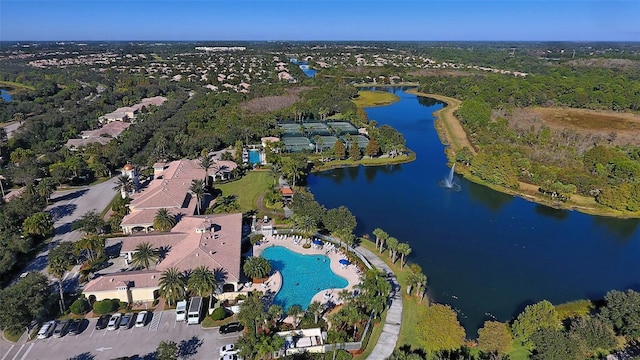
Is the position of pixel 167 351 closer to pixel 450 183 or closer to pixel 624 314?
pixel 624 314

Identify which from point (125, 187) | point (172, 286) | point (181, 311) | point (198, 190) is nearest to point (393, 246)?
point (181, 311)

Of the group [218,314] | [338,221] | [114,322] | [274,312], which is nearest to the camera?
[274,312]

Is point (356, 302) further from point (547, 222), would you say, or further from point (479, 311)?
point (547, 222)

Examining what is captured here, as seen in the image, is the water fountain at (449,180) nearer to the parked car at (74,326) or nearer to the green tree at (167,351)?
the green tree at (167,351)

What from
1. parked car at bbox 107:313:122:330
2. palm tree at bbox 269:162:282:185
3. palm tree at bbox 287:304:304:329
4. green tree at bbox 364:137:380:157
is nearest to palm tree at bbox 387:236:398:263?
palm tree at bbox 287:304:304:329

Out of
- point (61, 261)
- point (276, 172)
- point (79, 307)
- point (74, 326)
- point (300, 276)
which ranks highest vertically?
point (276, 172)

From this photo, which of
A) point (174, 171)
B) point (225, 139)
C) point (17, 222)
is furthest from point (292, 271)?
point (225, 139)

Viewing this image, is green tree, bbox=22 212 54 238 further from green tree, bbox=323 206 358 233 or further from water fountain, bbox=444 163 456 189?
water fountain, bbox=444 163 456 189

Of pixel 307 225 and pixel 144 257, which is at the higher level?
pixel 144 257

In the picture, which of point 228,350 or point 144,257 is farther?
point 144,257
